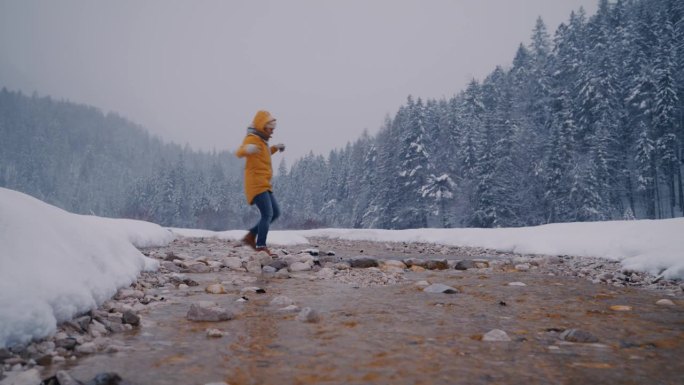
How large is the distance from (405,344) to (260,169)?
18.0 ft

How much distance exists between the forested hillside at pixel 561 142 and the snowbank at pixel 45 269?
110ft

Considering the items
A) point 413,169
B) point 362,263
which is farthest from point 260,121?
point 413,169

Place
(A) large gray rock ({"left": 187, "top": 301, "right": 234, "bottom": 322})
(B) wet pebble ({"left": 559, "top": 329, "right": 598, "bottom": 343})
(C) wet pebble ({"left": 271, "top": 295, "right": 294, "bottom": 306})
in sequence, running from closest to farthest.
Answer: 1. (B) wet pebble ({"left": 559, "top": 329, "right": 598, "bottom": 343})
2. (A) large gray rock ({"left": 187, "top": 301, "right": 234, "bottom": 322})
3. (C) wet pebble ({"left": 271, "top": 295, "right": 294, "bottom": 306})

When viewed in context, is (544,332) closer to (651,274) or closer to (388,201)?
(651,274)

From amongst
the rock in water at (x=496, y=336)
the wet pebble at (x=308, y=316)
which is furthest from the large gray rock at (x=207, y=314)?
the rock in water at (x=496, y=336)

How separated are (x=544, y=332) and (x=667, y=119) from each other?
1646 inches

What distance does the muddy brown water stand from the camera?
180 centimetres

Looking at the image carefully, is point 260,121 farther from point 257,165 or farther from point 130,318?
point 130,318

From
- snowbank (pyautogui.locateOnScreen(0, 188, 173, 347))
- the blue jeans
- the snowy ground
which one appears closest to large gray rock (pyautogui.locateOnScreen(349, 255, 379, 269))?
the blue jeans

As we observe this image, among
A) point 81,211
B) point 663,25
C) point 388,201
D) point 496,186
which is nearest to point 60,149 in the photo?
point 81,211

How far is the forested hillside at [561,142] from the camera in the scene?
3378 cm

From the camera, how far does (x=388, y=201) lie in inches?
1682

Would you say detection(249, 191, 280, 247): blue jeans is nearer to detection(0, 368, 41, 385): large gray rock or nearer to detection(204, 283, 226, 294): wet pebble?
detection(204, 283, 226, 294): wet pebble

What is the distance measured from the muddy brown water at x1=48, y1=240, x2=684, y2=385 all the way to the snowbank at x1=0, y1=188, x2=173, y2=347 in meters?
0.34
